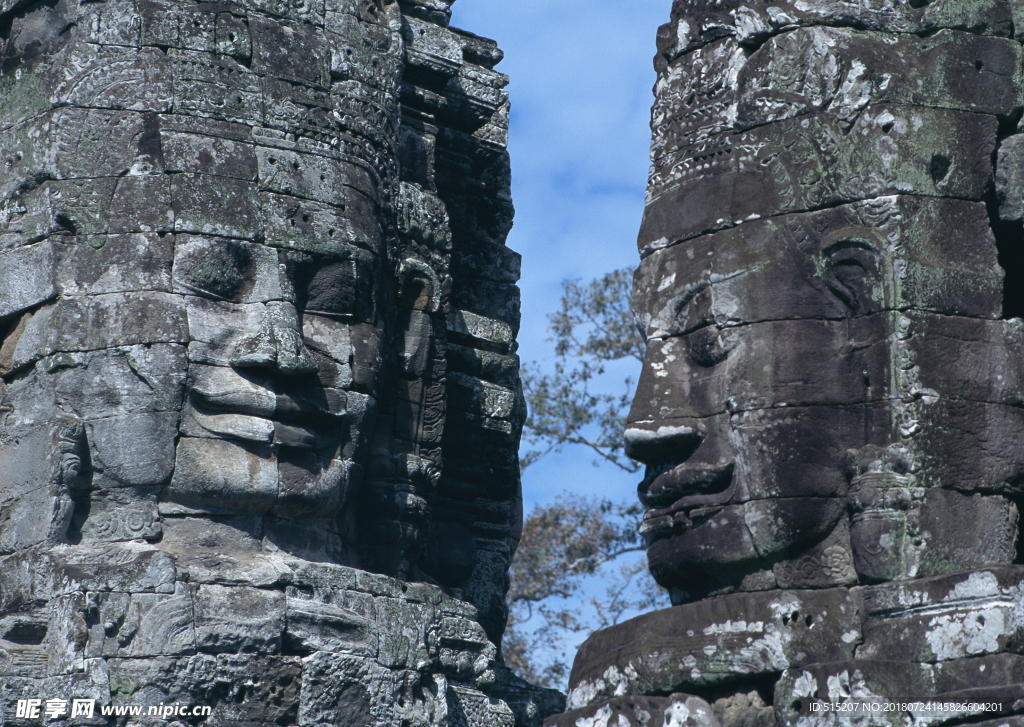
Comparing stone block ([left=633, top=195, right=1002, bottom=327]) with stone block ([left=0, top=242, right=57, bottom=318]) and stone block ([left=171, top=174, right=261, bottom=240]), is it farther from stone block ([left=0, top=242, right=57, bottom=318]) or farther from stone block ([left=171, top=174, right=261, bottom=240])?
stone block ([left=0, top=242, right=57, bottom=318])

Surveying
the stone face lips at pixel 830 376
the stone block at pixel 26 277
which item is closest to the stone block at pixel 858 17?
the stone face lips at pixel 830 376

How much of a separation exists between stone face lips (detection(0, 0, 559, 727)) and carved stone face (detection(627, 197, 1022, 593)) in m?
3.49

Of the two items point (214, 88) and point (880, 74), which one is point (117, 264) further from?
point (880, 74)

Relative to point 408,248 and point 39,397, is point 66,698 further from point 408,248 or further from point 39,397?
point 408,248

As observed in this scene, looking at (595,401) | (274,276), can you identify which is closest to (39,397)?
(274,276)

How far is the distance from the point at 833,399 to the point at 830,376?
0.33 feet

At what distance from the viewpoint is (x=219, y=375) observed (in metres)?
10.5

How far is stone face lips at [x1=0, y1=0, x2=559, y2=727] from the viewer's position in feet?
33.2

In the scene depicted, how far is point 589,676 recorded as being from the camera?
25.1 feet

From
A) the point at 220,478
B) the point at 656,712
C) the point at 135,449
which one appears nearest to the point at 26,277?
the point at 135,449

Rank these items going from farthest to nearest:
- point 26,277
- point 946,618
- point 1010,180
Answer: point 26,277, point 1010,180, point 946,618

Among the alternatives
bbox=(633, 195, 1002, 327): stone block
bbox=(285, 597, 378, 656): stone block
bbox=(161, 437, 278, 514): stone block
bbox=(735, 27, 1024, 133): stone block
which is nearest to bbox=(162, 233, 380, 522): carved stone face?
bbox=(161, 437, 278, 514): stone block

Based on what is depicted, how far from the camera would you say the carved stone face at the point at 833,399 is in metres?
7.02

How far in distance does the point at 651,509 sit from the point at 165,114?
4.71 metres
